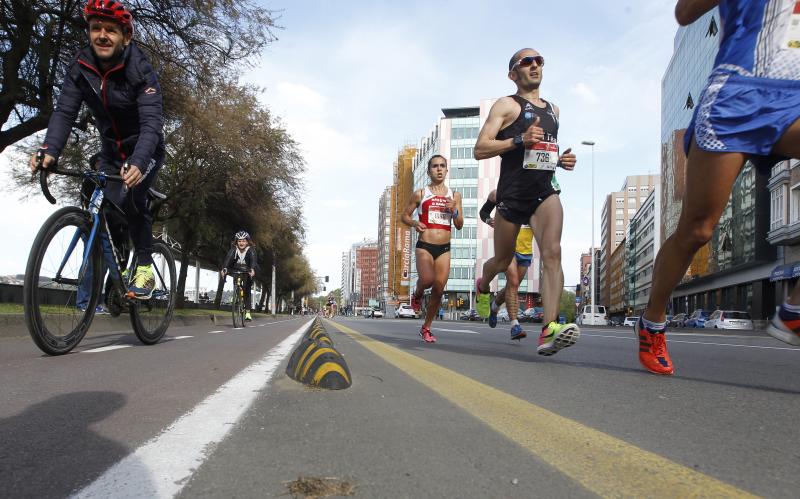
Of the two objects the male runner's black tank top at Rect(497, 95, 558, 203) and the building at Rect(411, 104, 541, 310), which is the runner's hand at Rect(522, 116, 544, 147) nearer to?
the male runner's black tank top at Rect(497, 95, 558, 203)

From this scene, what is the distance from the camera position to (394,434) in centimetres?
195

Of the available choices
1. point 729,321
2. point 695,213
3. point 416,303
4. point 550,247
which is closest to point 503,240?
point 550,247

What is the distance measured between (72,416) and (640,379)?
2.91 meters

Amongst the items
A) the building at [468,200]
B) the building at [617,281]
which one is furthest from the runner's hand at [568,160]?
the building at [617,281]

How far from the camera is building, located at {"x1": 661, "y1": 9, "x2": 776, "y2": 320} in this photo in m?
43.6

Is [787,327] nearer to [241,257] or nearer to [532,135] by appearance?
[532,135]

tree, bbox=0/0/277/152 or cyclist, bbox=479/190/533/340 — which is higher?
tree, bbox=0/0/277/152

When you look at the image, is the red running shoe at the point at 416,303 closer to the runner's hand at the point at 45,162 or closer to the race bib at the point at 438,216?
the race bib at the point at 438,216

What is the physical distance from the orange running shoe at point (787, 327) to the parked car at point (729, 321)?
3438 cm

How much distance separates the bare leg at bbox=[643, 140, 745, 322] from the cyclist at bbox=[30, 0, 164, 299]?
3663 mm

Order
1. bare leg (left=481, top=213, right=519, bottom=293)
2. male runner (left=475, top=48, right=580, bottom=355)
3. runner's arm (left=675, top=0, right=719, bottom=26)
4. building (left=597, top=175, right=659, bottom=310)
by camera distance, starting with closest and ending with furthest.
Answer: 1. runner's arm (left=675, top=0, right=719, bottom=26)
2. male runner (left=475, top=48, right=580, bottom=355)
3. bare leg (left=481, top=213, right=519, bottom=293)
4. building (left=597, top=175, right=659, bottom=310)

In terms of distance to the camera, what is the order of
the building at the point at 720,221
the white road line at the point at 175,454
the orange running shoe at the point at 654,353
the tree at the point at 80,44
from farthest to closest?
the building at the point at 720,221, the tree at the point at 80,44, the orange running shoe at the point at 654,353, the white road line at the point at 175,454

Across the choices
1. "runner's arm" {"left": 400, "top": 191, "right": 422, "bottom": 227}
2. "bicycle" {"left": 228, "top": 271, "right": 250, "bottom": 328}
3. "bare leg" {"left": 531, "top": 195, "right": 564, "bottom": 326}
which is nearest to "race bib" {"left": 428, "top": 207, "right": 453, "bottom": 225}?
"runner's arm" {"left": 400, "top": 191, "right": 422, "bottom": 227}

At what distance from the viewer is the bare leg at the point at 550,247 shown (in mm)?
4621
